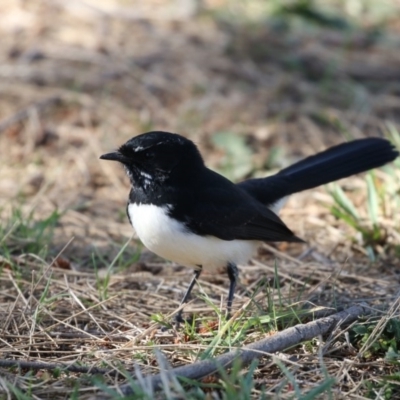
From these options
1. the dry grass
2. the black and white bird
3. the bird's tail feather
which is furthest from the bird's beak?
the bird's tail feather

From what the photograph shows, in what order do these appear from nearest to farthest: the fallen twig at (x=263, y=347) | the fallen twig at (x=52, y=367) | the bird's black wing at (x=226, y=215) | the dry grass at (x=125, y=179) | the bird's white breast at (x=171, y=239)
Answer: the fallen twig at (x=263, y=347) < the fallen twig at (x=52, y=367) < the dry grass at (x=125, y=179) < the bird's white breast at (x=171, y=239) < the bird's black wing at (x=226, y=215)

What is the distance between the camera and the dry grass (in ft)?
13.1

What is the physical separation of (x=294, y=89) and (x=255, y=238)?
384cm

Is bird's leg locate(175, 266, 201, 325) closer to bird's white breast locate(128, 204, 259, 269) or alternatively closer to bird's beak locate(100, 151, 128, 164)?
bird's white breast locate(128, 204, 259, 269)

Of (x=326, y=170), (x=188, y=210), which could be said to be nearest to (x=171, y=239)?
(x=188, y=210)

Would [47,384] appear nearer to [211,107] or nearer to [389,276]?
[389,276]

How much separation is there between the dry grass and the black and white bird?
11.5 inches

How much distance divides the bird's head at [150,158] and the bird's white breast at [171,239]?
0.20 m

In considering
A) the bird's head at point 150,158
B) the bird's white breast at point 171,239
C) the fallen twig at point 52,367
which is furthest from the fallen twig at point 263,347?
the bird's head at point 150,158

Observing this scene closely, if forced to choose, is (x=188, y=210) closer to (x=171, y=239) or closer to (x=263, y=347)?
(x=171, y=239)

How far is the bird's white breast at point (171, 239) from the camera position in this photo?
14.8ft

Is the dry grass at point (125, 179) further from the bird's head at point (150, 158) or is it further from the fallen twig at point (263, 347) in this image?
the bird's head at point (150, 158)

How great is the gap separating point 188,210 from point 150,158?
0.40m

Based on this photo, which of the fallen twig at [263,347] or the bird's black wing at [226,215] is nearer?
the fallen twig at [263,347]
